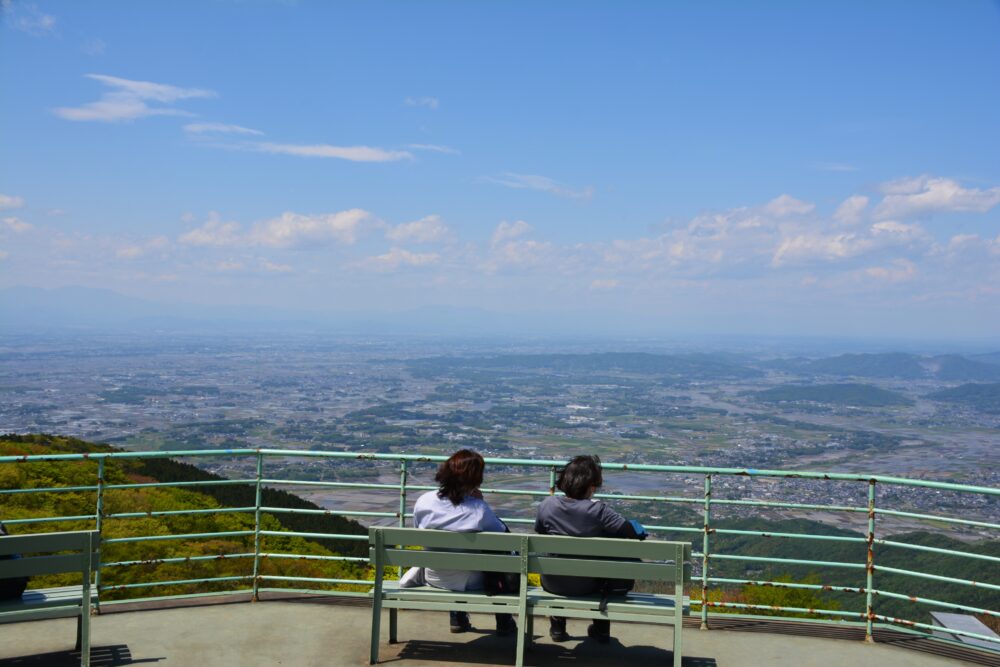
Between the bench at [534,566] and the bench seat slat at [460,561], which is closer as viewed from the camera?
the bench at [534,566]

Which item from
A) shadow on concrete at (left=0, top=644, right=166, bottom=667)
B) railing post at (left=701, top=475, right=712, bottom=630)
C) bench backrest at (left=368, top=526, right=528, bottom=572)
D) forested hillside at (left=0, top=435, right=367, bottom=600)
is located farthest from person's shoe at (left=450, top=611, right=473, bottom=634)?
forested hillside at (left=0, top=435, right=367, bottom=600)

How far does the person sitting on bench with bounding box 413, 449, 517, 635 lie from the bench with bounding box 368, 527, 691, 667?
104 millimetres

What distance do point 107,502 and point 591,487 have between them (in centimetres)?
1225

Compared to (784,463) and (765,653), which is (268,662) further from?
(784,463)

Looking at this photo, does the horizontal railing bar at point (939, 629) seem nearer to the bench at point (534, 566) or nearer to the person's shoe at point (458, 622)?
the bench at point (534, 566)

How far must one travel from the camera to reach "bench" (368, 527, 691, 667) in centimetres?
534

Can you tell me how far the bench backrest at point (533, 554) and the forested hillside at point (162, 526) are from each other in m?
6.33

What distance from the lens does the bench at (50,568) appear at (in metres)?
4.95

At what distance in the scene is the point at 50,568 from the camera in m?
5.09

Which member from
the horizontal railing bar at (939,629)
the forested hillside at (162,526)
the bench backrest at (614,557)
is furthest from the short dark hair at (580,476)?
the forested hillside at (162,526)

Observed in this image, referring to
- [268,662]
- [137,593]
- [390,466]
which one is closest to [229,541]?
[137,593]

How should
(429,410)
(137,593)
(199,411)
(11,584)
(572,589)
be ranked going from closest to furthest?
(11,584)
(572,589)
(137,593)
(199,411)
(429,410)

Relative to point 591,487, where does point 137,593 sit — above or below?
below

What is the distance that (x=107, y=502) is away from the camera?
15.3m
